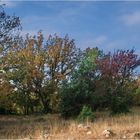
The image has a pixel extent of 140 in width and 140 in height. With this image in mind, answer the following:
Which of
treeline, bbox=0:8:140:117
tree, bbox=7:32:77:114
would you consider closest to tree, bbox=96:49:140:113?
treeline, bbox=0:8:140:117

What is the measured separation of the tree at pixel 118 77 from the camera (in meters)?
29.0

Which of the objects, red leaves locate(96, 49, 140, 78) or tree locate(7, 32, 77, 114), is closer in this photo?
red leaves locate(96, 49, 140, 78)

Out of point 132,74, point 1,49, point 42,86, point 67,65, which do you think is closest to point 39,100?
point 42,86

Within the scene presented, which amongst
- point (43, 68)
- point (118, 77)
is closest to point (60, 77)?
point (43, 68)

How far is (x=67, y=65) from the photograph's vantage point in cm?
4531

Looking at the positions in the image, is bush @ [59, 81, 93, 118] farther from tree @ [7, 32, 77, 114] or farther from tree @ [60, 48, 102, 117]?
tree @ [7, 32, 77, 114]

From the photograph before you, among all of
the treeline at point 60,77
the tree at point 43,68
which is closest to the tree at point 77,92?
the treeline at point 60,77

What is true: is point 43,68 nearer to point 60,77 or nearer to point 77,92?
point 60,77

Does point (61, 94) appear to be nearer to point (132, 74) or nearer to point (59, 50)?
point (132, 74)

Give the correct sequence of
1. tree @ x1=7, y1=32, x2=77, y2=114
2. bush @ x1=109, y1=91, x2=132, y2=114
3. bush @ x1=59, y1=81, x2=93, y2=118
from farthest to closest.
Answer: tree @ x1=7, y1=32, x2=77, y2=114
bush @ x1=59, y1=81, x2=93, y2=118
bush @ x1=109, y1=91, x2=132, y2=114

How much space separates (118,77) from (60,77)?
13.9 m

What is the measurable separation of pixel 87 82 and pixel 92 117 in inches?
291

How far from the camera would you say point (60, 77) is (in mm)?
43656

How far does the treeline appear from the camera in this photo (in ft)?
96.2
